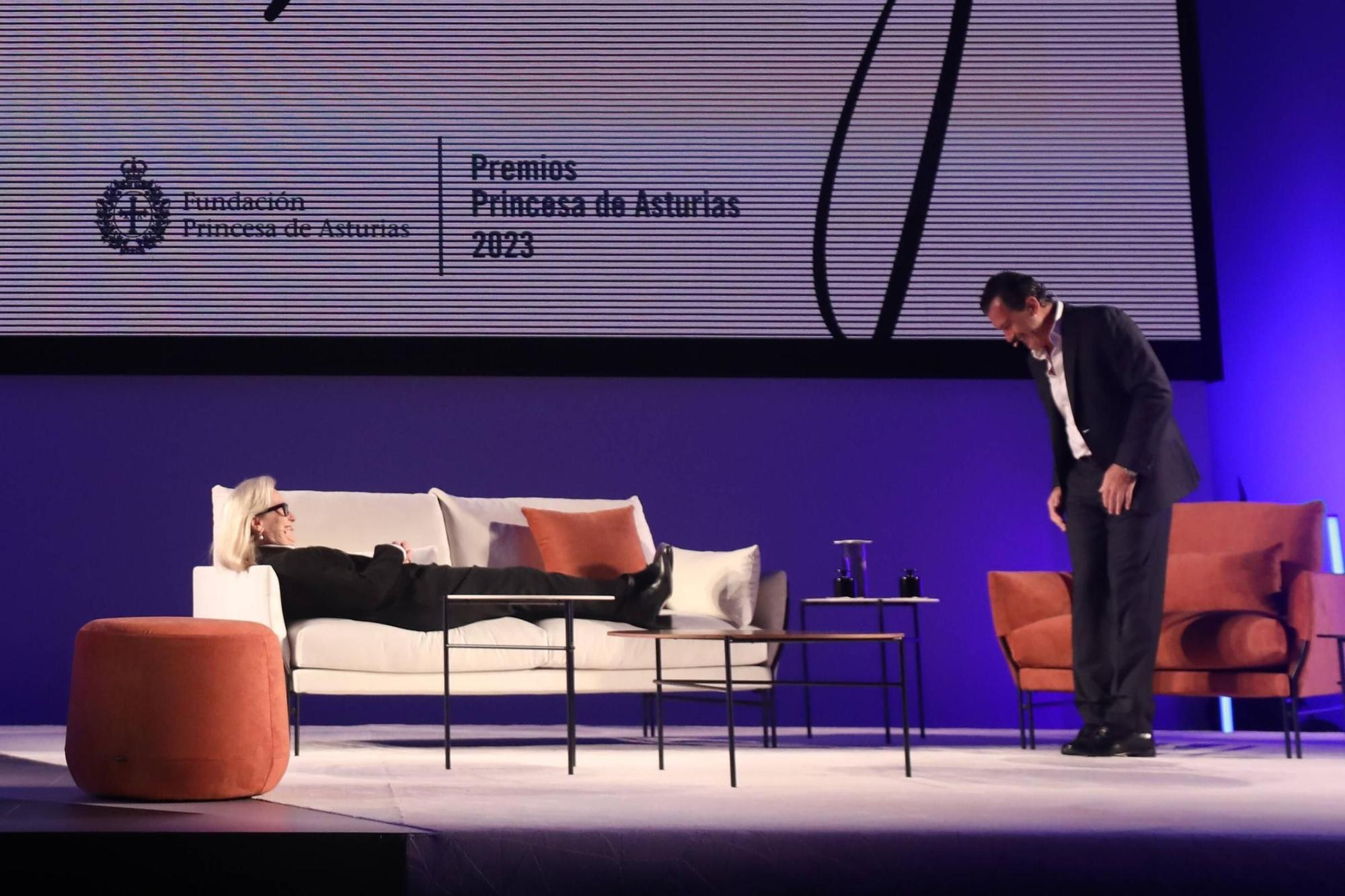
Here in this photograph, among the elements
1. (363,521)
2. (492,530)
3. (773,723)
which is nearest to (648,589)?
(773,723)

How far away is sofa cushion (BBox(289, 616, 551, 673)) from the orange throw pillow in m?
0.65

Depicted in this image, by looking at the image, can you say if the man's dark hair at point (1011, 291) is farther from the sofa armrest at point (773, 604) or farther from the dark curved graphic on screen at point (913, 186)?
the dark curved graphic on screen at point (913, 186)

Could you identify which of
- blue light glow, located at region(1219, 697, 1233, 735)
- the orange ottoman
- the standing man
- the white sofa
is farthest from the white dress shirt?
the orange ottoman

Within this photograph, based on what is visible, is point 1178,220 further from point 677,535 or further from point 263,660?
point 263,660

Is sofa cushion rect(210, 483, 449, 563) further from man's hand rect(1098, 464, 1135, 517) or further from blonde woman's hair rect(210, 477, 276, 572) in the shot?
man's hand rect(1098, 464, 1135, 517)

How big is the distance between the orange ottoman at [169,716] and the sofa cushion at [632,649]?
1.73 metres

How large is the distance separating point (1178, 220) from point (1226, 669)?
9.23 ft

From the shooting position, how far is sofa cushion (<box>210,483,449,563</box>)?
559 cm

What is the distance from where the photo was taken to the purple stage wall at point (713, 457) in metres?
6.29

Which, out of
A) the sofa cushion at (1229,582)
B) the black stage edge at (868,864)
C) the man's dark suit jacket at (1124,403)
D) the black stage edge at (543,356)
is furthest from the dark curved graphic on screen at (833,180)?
the black stage edge at (868,864)

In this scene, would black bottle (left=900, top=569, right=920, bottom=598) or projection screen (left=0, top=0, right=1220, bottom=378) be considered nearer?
black bottle (left=900, top=569, right=920, bottom=598)

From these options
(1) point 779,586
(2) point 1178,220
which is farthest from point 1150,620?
(2) point 1178,220

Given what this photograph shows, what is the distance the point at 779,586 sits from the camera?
18.6ft

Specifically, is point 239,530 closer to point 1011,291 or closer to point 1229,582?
point 1011,291
